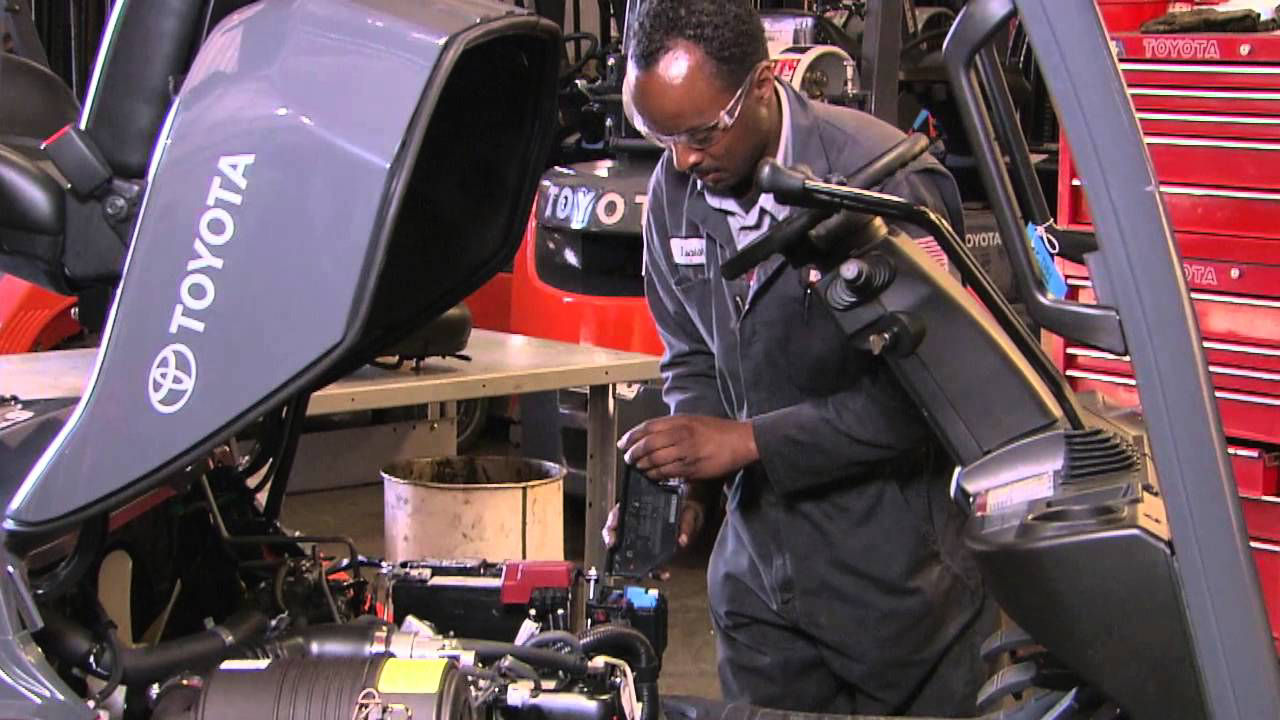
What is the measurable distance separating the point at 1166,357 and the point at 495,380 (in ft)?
8.66

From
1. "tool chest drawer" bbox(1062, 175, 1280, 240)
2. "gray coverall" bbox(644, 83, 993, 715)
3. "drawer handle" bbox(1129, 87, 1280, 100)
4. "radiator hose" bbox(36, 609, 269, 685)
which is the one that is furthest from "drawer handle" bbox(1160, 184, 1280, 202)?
"radiator hose" bbox(36, 609, 269, 685)

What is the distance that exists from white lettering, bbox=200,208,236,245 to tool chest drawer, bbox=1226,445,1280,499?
3277 millimetres

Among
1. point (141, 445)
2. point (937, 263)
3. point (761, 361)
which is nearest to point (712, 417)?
point (761, 361)

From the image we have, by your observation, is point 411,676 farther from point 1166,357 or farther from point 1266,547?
point 1266,547

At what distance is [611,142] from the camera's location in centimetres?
611

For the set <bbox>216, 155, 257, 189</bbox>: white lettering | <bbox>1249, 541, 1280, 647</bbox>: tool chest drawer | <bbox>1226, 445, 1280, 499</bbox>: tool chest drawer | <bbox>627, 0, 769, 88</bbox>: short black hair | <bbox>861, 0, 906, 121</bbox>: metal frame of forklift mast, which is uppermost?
<bbox>861, 0, 906, 121</bbox>: metal frame of forklift mast

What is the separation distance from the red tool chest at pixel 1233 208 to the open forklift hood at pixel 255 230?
296cm

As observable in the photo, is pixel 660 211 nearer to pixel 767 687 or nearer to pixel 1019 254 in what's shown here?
pixel 767 687

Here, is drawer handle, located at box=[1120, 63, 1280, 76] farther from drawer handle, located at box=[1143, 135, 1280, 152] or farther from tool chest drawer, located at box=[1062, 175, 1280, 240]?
tool chest drawer, located at box=[1062, 175, 1280, 240]

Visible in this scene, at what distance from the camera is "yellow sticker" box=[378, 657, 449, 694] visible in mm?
1575

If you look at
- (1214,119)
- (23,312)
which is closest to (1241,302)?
(1214,119)

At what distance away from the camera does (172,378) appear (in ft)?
5.05

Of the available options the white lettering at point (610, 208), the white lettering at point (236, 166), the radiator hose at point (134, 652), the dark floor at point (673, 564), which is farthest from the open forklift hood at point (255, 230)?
the white lettering at point (610, 208)

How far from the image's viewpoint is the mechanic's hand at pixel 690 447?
2.32 meters
